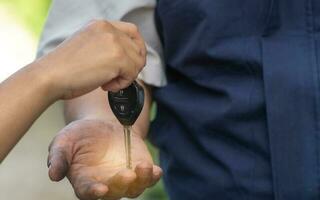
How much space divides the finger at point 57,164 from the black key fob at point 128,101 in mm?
126

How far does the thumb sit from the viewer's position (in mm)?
1527

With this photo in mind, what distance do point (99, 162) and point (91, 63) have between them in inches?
8.7

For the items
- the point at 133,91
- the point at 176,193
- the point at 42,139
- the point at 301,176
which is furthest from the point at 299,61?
the point at 42,139

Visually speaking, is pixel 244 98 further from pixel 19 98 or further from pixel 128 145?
pixel 19 98

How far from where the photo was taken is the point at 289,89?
1.62 meters

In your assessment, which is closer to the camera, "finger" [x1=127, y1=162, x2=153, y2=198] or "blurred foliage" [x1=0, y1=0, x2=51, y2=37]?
"finger" [x1=127, y1=162, x2=153, y2=198]

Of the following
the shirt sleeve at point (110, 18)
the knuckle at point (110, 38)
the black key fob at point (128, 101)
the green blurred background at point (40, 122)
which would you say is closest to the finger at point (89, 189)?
the black key fob at point (128, 101)

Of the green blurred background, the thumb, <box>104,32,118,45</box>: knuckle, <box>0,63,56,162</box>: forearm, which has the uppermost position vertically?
<box>104,32,118,45</box>: knuckle

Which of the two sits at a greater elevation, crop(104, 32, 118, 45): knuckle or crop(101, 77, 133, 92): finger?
crop(104, 32, 118, 45): knuckle

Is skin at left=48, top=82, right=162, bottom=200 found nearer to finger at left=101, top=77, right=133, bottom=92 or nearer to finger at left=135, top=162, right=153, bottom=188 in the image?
finger at left=135, top=162, right=153, bottom=188

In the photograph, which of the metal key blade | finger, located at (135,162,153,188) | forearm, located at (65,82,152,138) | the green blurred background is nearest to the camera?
finger, located at (135,162,153,188)

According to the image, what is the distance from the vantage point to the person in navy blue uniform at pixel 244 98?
1621 mm

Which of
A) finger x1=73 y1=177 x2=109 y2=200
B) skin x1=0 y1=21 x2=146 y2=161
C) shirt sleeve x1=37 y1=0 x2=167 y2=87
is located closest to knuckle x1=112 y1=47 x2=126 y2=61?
skin x1=0 y1=21 x2=146 y2=161

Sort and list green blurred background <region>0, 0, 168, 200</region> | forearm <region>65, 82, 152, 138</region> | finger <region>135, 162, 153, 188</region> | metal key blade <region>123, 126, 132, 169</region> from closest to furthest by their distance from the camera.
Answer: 1. finger <region>135, 162, 153, 188</region>
2. metal key blade <region>123, 126, 132, 169</region>
3. forearm <region>65, 82, 152, 138</region>
4. green blurred background <region>0, 0, 168, 200</region>
